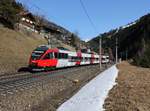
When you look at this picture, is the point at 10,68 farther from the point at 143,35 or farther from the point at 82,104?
the point at 143,35

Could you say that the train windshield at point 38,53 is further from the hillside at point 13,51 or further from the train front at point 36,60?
the hillside at point 13,51

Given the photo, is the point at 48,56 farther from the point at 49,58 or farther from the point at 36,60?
the point at 36,60

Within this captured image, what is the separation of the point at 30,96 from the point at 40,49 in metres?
24.4

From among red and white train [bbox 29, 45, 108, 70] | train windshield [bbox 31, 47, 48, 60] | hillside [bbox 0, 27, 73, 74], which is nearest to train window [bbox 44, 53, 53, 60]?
red and white train [bbox 29, 45, 108, 70]

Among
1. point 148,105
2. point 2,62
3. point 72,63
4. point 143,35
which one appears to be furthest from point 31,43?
point 143,35

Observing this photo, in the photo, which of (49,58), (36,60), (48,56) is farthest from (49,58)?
(36,60)

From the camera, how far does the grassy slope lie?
4484 centimetres

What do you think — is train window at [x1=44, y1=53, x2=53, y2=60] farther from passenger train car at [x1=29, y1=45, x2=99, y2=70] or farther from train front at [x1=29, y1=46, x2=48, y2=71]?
train front at [x1=29, y1=46, x2=48, y2=71]

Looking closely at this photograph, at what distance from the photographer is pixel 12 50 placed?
192ft

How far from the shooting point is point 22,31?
278 feet

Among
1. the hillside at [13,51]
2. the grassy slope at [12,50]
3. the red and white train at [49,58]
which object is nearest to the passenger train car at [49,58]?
the red and white train at [49,58]

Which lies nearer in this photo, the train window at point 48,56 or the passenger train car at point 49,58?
the passenger train car at point 49,58

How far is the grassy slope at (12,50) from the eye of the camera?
147ft

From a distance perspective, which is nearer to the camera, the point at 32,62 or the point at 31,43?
the point at 32,62
